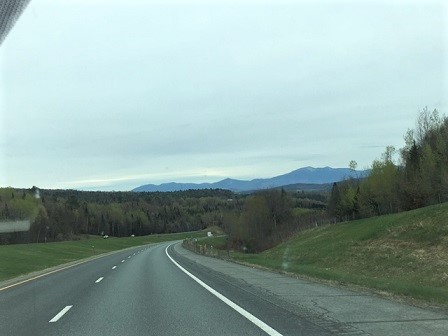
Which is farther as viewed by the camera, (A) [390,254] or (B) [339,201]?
(B) [339,201]

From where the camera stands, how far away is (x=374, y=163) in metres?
89.4

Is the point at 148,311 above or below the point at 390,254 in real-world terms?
above

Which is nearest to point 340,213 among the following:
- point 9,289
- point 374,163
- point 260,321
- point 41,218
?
Answer: point 374,163

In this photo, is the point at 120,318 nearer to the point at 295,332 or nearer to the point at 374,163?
the point at 295,332

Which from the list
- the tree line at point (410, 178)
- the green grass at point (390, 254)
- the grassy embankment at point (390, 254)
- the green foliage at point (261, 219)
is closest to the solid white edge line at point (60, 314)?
the grassy embankment at point (390, 254)

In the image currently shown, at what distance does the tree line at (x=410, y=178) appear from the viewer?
68.7m

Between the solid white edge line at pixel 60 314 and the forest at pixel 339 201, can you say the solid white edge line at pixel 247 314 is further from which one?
the forest at pixel 339 201

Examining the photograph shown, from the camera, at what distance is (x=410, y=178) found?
249 ft

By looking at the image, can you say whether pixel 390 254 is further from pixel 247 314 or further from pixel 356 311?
pixel 247 314

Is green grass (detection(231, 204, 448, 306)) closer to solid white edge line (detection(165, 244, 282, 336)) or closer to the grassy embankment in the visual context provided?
the grassy embankment

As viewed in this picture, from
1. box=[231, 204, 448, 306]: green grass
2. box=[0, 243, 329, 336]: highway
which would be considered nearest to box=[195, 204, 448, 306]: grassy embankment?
box=[231, 204, 448, 306]: green grass

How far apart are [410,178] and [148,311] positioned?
2739 inches

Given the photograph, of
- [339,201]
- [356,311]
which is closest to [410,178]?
[339,201]

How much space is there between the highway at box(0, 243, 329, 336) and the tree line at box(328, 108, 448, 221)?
5456cm
